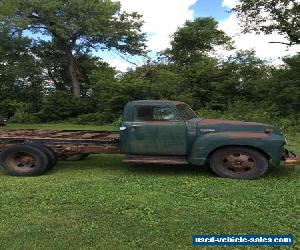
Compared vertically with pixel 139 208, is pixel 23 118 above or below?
above

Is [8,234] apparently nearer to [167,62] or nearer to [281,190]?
[281,190]

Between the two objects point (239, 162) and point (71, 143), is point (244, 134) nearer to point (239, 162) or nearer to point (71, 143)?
point (239, 162)

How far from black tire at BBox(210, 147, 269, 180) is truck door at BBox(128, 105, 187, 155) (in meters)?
0.65

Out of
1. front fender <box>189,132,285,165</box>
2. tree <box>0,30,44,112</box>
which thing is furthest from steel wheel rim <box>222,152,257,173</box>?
tree <box>0,30,44,112</box>

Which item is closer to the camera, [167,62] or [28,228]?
[28,228]

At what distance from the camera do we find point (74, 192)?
6820 mm

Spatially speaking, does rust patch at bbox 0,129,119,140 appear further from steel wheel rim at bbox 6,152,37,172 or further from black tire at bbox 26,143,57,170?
steel wheel rim at bbox 6,152,37,172

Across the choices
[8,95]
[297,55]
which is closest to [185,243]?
[297,55]

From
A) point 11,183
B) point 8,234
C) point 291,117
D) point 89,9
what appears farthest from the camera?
point 89,9

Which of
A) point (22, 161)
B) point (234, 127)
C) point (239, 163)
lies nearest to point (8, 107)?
point (22, 161)

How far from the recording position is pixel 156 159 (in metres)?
8.16

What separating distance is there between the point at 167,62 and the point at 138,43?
3400 millimetres

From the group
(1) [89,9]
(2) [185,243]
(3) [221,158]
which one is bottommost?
(2) [185,243]

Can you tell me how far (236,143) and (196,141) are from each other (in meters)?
0.73
